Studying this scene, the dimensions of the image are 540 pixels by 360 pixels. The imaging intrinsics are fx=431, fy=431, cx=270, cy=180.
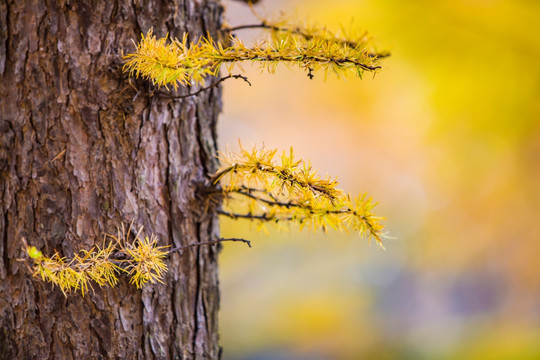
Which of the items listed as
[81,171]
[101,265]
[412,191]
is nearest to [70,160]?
[81,171]

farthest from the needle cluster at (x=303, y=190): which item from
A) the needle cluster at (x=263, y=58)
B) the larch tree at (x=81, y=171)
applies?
the needle cluster at (x=263, y=58)

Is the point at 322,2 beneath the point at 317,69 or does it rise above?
above

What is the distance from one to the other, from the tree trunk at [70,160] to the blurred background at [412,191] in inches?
82.0

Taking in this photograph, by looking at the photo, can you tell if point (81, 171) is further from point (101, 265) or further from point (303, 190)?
point (303, 190)

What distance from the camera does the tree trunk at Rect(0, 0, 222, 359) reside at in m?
0.70

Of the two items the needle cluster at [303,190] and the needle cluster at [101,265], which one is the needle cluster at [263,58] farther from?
the needle cluster at [101,265]

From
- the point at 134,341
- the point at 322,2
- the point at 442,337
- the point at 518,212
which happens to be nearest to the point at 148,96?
the point at 134,341

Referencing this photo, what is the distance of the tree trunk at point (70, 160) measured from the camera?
27.5 inches

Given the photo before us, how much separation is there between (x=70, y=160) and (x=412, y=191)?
311cm

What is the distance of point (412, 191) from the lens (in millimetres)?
3447

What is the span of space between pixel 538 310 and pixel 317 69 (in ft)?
10.6

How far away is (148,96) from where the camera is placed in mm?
725

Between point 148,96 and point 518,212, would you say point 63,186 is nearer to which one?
point 148,96

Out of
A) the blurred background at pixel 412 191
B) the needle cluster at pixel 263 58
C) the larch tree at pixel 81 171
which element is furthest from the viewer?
the blurred background at pixel 412 191
